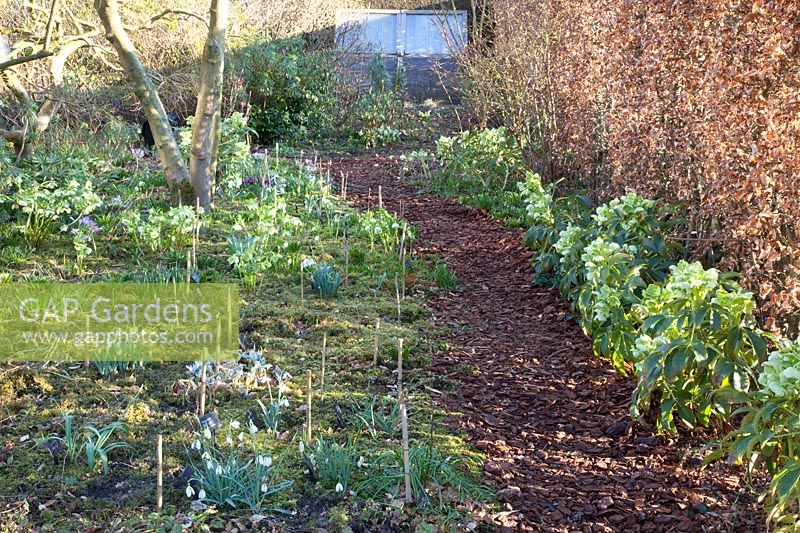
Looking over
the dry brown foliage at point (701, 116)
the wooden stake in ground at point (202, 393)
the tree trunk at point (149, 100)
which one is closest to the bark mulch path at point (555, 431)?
the dry brown foliage at point (701, 116)

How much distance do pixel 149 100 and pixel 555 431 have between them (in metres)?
4.23

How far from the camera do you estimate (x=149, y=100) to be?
6.30 metres

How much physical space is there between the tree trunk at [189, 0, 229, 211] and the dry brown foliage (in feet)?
9.35

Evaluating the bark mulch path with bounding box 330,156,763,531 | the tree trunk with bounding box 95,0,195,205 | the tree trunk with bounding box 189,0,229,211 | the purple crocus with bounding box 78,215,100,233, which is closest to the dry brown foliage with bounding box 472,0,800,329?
the bark mulch path with bounding box 330,156,763,531

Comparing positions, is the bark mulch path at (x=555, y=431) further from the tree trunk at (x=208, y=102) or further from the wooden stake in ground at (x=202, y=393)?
the tree trunk at (x=208, y=102)

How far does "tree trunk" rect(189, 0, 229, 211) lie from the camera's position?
20.6 feet

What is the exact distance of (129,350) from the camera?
3.96 metres

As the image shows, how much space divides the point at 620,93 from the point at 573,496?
3.09 m

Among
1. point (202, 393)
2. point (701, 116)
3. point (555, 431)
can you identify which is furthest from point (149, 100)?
point (555, 431)

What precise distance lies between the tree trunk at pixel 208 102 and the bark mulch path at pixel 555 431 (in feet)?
7.27

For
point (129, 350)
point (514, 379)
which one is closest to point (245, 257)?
point (129, 350)

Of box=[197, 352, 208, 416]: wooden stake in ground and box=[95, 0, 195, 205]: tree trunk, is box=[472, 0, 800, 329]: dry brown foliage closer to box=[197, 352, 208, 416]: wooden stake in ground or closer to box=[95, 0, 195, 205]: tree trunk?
box=[197, 352, 208, 416]: wooden stake in ground

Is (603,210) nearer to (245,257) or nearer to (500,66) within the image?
(245,257)

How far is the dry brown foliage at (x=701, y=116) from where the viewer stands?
3465 millimetres
